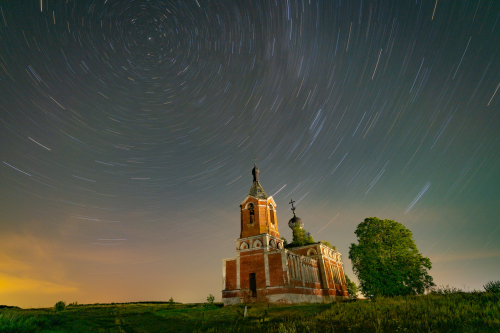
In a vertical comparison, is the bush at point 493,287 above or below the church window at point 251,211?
below

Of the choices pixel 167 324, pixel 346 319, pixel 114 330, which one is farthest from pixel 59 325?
pixel 346 319

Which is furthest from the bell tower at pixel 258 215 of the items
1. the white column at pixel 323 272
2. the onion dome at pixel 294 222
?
the onion dome at pixel 294 222

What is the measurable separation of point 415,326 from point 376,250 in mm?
19644

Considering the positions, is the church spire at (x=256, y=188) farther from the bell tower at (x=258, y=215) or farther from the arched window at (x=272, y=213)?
the arched window at (x=272, y=213)

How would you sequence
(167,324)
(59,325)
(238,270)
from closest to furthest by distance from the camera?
(59,325) → (167,324) → (238,270)

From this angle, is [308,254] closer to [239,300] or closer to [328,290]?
[328,290]

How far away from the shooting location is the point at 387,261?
84.7 ft

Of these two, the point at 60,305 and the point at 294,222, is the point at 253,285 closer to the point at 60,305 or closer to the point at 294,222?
the point at 294,222

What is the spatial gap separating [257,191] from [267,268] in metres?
11.4

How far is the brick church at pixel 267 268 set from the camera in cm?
2775

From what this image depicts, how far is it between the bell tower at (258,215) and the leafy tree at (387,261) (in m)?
10.9

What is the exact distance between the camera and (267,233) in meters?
31.3

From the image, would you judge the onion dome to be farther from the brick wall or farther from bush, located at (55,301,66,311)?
bush, located at (55,301,66,311)

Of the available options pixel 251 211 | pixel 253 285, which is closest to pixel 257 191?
pixel 251 211
